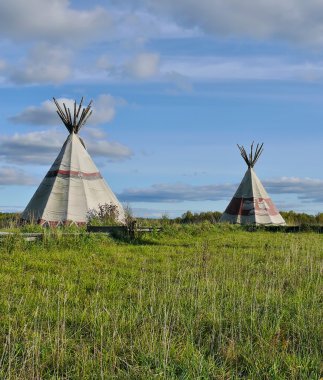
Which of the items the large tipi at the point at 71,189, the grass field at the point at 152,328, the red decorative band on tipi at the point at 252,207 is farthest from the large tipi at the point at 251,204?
the grass field at the point at 152,328

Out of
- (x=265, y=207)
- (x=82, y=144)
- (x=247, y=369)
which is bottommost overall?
(x=247, y=369)

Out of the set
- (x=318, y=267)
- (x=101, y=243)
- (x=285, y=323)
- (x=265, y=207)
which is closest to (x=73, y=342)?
(x=285, y=323)

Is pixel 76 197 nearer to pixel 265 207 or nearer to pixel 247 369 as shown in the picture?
pixel 265 207

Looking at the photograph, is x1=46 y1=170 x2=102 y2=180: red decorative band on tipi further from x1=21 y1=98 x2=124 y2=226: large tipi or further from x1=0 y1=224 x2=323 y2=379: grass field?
x1=0 y1=224 x2=323 y2=379: grass field

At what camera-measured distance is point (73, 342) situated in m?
4.40

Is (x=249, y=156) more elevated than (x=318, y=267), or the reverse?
(x=249, y=156)

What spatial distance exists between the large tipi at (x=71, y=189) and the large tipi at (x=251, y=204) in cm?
727

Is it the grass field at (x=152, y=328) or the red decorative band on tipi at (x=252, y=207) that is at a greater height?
the red decorative band on tipi at (x=252, y=207)

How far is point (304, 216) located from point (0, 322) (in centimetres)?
2918

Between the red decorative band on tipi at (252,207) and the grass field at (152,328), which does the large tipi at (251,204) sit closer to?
the red decorative band on tipi at (252,207)

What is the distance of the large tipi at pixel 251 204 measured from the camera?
24.9 m

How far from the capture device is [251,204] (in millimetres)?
25047

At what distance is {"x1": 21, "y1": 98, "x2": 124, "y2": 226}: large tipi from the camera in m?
19.0

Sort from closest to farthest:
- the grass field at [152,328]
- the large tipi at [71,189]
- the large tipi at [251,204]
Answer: the grass field at [152,328] → the large tipi at [71,189] → the large tipi at [251,204]
